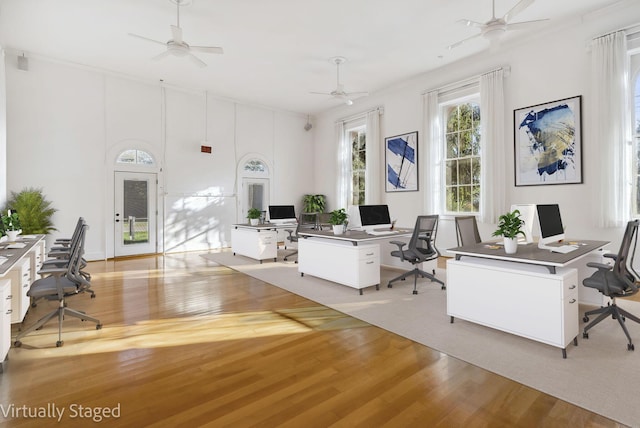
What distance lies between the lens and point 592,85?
5457 millimetres

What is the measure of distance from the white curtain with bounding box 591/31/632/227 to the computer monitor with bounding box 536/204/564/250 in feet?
7.32

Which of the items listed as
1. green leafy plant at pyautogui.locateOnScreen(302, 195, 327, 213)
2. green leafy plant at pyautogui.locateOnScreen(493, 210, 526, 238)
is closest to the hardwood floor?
green leafy plant at pyautogui.locateOnScreen(493, 210, 526, 238)

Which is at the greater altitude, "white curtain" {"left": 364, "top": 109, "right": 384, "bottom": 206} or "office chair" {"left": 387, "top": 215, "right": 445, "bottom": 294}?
"white curtain" {"left": 364, "top": 109, "right": 384, "bottom": 206}

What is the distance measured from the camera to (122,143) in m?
7.95

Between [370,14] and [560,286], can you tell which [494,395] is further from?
[370,14]

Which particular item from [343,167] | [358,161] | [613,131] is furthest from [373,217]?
[343,167]

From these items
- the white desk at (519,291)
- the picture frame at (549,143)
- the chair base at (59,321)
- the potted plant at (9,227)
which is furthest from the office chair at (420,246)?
the potted plant at (9,227)

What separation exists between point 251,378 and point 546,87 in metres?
6.90

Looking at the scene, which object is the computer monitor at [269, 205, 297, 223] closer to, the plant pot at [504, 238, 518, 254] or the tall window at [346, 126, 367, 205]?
the tall window at [346, 126, 367, 205]

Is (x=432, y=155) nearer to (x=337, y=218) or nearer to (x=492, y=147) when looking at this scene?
(x=492, y=147)

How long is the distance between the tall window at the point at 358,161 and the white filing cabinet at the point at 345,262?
5212 millimetres

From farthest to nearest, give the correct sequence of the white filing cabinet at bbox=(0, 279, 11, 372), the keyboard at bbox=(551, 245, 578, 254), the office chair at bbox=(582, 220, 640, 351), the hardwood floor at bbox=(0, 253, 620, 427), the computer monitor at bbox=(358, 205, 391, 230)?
the computer monitor at bbox=(358, 205, 391, 230) → the keyboard at bbox=(551, 245, 578, 254) → the office chair at bbox=(582, 220, 640, 351) → the white filing cabinet at bbox=(0, 279, 11, 372) → the hardwood floor at bbox=(0, 253, 620, 427)

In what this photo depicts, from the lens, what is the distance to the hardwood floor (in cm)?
201

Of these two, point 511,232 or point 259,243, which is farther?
point 259,243
